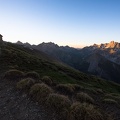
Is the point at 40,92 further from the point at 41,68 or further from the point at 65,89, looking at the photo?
the point at 41,68

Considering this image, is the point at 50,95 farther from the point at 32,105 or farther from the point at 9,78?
the point at 9,78

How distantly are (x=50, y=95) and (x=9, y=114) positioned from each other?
9.12 feet

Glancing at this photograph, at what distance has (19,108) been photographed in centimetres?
1159

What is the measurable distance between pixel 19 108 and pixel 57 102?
101 inches

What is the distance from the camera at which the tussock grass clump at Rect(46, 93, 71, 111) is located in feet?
35.4

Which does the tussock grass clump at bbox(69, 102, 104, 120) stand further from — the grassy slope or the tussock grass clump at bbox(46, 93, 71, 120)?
the grassy slope

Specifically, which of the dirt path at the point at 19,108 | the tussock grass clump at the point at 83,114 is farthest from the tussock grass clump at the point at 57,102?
the tussock grass clump at the point at 83,114

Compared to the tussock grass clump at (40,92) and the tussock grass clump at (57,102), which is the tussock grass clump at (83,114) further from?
the tussock grass clump at (40,92)

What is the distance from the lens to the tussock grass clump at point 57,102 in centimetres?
1079

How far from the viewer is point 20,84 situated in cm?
1477

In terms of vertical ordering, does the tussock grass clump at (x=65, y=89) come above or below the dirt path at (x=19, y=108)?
above

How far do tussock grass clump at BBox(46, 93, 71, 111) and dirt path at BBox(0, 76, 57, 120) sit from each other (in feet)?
1.59

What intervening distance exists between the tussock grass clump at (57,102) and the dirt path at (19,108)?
1.59 feet

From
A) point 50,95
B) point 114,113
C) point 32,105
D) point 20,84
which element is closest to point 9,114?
point 32,105
